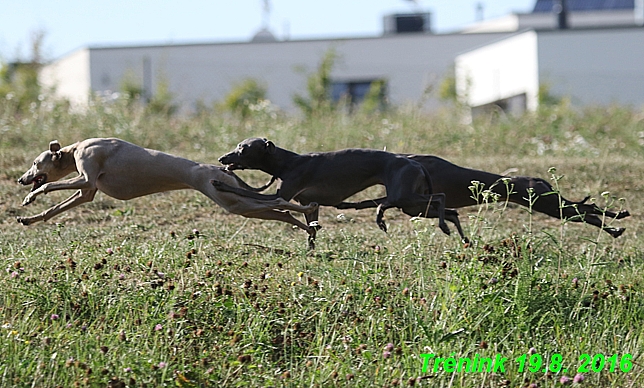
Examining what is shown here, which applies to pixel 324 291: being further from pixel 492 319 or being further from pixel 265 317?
pixel 492 319

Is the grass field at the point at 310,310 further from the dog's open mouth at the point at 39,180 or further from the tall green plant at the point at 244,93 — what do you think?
the tall green plant at the point at 244,93

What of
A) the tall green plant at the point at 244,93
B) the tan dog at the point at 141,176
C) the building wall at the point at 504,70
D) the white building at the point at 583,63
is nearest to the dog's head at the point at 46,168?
the tan dog at the point at 141,176

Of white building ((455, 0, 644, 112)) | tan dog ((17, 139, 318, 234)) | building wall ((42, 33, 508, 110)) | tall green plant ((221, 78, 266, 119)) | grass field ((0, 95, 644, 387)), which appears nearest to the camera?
grass field ((0, 95, 644, 387))

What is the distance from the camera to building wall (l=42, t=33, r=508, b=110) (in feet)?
107

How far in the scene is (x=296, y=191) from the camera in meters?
6.67

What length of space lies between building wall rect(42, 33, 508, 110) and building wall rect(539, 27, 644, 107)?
6.88 meters

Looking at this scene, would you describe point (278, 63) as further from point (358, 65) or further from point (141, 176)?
point (141, 176)

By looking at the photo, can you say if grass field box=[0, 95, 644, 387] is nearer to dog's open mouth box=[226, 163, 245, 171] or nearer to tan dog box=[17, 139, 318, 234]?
tan dog box=[17, 139, 318, 234]

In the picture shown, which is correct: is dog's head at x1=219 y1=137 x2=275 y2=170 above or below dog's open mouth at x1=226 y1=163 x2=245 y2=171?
above

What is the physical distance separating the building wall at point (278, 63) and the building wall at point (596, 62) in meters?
6.88

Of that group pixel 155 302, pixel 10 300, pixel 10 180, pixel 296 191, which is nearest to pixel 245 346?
pixel 155 302

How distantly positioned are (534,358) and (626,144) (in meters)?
10.2

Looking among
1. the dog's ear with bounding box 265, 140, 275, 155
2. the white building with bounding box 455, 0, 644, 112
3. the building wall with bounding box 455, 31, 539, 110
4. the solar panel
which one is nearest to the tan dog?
the dog's ear with bounding box 265, 140, 275, 155

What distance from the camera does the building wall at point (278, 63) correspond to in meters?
32.7
